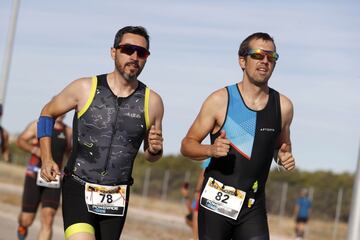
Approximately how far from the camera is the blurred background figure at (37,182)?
41.7 feet

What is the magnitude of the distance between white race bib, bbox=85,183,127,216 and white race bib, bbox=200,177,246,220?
2.30ft

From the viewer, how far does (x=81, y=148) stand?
7.42 m

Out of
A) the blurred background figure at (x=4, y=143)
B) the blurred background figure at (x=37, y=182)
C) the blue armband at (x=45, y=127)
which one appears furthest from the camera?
the blurred background figure at (x=4, y=143)

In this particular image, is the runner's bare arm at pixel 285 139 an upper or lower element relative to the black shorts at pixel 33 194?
upper

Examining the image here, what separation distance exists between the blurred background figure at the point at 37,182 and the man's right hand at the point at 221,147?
5987 mm

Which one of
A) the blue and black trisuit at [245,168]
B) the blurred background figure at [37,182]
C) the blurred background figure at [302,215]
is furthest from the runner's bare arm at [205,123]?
the blurred background figure at [302,215]

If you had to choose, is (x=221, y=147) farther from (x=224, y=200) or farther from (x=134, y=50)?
(x=134, y=50)

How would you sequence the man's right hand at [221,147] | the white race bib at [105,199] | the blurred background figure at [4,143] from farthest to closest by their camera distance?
the blurred background figure at [4,143]
the white race bib at [105,199]
the man's right hand at [221,147]

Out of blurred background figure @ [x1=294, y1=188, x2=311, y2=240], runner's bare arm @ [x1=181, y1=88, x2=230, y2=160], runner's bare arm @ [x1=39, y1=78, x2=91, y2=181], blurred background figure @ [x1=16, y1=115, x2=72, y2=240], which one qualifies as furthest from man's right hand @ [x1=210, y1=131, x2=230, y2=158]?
blurred background figure @ [x1=294, y1=188, x2=311, y2=240]

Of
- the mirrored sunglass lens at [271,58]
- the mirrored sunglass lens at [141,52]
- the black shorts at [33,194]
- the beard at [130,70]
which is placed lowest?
the black shorts at [33,194]

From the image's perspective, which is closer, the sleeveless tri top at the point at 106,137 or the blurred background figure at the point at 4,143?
the sleeveless tri top at the point at 106,137

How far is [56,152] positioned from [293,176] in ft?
183

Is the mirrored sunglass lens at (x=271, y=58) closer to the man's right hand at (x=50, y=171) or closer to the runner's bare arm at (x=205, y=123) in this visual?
the runner's bare arm at (x=205, y=123)

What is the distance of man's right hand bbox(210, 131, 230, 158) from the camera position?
6.82 m
